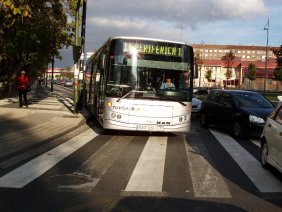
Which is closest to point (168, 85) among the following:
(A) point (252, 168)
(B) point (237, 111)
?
(B) point (237, 111)

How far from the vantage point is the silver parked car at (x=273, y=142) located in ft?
26.6

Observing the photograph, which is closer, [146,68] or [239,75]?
[146,68]

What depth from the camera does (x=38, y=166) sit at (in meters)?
8.91

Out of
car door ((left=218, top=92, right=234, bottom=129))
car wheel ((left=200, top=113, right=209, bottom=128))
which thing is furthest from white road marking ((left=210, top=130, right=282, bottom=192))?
car wheel ((left=200, top=113, right=209, bottom=128))

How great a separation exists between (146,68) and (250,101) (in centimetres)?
404

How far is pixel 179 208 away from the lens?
615cm

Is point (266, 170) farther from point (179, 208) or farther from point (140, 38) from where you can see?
point (140, 38)

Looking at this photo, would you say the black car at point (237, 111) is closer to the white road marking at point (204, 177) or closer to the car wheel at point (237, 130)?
the car wheel at point (237, 130)

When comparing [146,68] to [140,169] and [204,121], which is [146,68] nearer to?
[204,121]

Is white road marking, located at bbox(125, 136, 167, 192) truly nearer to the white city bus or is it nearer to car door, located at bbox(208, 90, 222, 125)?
the white city bus

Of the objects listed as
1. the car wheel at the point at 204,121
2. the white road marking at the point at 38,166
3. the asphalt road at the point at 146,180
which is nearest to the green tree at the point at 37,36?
the car wheel at the point at 204,121

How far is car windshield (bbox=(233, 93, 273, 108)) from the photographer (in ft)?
50.9

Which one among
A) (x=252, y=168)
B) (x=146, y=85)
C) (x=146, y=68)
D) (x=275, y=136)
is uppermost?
(x=146, y=68)

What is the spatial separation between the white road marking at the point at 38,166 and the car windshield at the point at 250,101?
17.6ft
